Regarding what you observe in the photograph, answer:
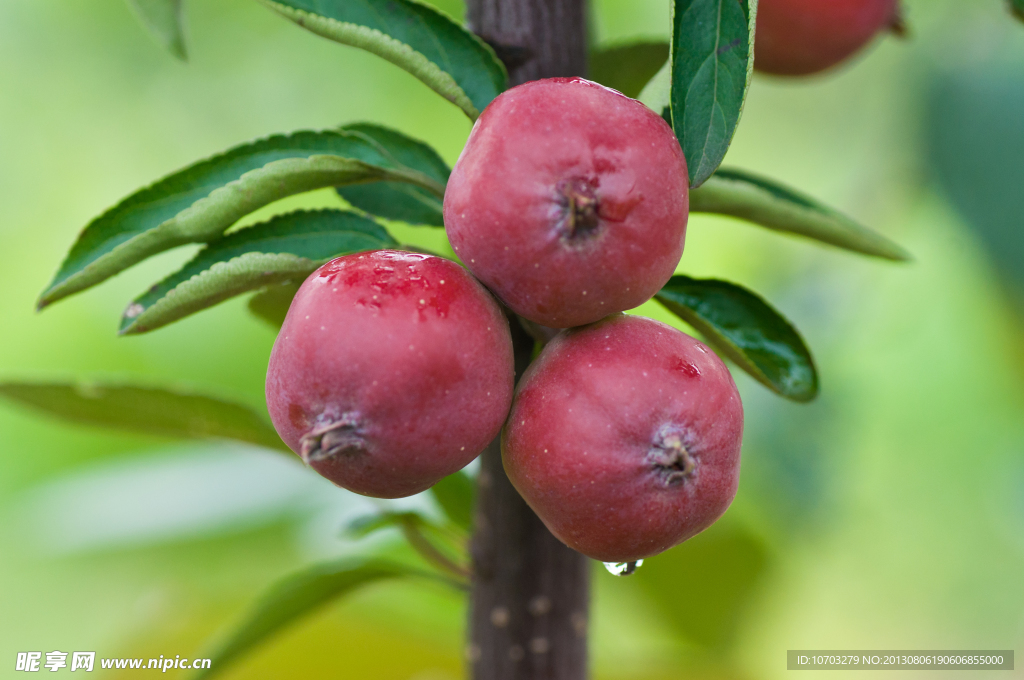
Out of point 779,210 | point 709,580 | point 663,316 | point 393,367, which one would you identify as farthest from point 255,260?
point 663,316

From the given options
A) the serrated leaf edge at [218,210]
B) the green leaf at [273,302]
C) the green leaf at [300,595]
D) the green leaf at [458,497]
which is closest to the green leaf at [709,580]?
the green leaf at [458,497]

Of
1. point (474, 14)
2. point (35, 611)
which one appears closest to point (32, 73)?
point (35, 611)

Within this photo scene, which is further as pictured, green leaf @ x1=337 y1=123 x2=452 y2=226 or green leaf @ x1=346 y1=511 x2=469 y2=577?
green leaf @ x1=346 y1=511 x2=469 y2=577

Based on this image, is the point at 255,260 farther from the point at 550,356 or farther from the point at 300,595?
the point at 300,595

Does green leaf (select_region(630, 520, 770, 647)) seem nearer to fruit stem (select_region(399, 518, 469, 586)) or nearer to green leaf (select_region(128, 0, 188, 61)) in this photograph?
fruit stem (select_region(399, 518, 469, 586))

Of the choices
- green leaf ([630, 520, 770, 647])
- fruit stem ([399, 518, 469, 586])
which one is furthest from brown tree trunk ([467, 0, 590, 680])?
green leaf ([630, 520, 770, 647])

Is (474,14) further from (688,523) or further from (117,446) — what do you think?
(117,446)
